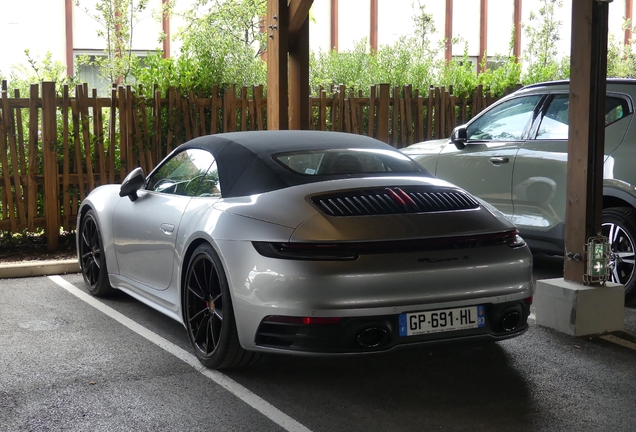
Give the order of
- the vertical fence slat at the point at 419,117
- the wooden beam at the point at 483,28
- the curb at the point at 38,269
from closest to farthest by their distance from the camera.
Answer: the curb at the point at 38,269 → the vertical fence slat at the point at 419,117 → the wooden beam at the point at 483,28

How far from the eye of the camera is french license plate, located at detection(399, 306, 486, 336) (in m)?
4.19

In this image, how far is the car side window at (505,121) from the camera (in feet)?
24.5

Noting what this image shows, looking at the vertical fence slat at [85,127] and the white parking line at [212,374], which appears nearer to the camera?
the white parking line at [212,374]

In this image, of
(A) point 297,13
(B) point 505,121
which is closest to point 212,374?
(B) point 505,121

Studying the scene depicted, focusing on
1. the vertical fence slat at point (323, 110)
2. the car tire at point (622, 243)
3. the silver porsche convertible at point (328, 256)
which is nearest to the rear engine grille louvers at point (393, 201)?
the silver porsche convertible at point (328, 256)

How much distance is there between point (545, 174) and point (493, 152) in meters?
0.66

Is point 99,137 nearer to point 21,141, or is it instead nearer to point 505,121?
point 21,141

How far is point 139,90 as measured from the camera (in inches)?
383

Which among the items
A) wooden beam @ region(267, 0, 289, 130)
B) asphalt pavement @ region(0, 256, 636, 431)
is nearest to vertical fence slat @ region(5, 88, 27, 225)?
wooden beam @ region(267, 0, 289, 130)

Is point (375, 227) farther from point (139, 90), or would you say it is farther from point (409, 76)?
point (409, 76)

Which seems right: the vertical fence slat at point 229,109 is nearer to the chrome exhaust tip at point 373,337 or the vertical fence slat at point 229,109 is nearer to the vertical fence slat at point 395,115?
the vertical fence slat at point 395,115

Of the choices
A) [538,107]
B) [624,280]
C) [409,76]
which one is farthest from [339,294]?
[409,76]

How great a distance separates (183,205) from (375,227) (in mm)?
1546

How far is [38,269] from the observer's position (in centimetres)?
806
